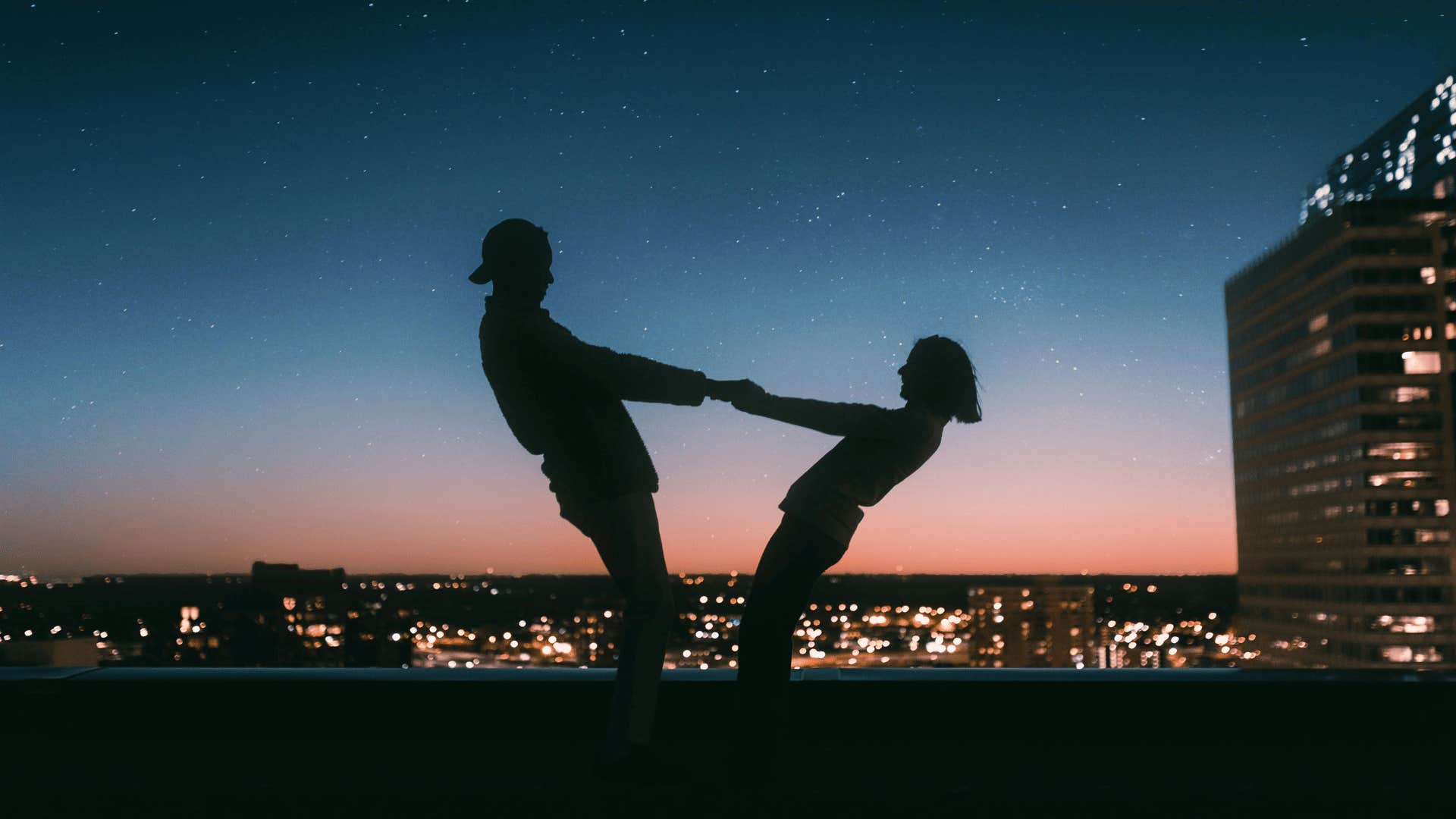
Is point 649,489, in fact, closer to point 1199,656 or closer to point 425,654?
point 425,654

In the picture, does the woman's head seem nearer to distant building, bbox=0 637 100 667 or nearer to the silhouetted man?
the silhouetted man

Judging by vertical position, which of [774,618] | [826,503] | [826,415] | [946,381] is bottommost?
[774,618]

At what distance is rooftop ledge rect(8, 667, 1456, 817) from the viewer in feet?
9.88

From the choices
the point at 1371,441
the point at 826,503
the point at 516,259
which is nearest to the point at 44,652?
the point at 516,259

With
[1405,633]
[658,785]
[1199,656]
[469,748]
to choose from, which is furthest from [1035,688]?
[1199,656]

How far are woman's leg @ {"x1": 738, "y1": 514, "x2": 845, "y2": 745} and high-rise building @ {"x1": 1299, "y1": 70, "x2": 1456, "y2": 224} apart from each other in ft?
349

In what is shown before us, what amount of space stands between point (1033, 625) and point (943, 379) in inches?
5410

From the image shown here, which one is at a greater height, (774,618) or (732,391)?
(732,391)

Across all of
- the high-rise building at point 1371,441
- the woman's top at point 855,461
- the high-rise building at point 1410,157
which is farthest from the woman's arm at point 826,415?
the high-rise building at point 1410,157

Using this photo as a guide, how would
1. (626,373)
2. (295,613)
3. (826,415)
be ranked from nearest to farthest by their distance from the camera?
(626,373)
(826,415)
(295,613)

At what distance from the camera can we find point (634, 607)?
9.10ft

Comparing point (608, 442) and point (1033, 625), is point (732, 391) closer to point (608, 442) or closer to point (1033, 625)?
point (608, 442)

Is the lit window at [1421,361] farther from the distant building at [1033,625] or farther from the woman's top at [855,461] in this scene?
the woman's top at [855,461]

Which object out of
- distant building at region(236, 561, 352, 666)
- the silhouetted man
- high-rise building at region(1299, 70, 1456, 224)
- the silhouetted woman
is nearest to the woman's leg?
the silhouetted woman
